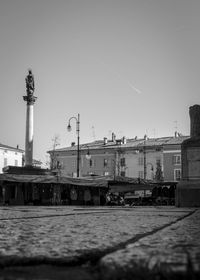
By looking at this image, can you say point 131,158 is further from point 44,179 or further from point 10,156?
point 44,179

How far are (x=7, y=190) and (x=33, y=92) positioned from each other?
37.6ft

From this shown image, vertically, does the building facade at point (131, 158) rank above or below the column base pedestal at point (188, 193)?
above

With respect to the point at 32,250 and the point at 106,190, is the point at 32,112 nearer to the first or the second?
the point at 106,190

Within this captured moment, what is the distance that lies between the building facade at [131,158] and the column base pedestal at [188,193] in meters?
56.8

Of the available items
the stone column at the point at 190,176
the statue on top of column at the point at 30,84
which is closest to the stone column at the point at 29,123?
the statue on top of column at the point at 30,84

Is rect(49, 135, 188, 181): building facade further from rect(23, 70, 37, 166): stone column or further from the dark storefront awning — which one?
the dark storefront awning

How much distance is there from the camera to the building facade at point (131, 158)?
68750mm

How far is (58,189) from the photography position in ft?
88.5

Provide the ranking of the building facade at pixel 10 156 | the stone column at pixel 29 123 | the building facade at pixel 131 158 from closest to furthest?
1. the stone column at pixel 29 123
2. the building facade at pixel 131 158
3. the building facade at pixel 10 156

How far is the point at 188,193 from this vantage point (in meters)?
10.7

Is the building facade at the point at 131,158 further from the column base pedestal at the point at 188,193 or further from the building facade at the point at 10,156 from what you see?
the column base pedestal at the point at 188,193

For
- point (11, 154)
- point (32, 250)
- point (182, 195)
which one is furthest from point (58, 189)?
point (11, 154)

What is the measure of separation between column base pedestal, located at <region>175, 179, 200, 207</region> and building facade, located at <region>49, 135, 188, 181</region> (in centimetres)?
5676

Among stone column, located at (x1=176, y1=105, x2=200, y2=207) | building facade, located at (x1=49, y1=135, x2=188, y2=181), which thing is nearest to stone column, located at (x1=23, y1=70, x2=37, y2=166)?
stone column, located at (x1=176, y1=105, x2=200, y2=207)
